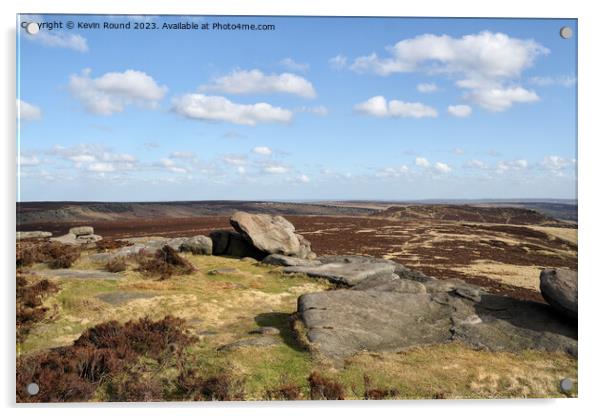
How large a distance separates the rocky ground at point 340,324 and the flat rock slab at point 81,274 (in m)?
0.05

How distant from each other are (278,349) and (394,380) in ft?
9.35

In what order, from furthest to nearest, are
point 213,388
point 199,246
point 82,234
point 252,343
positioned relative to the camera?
1. point 82,234
2. point 199,246
3. point 252,343
4. point 213,388

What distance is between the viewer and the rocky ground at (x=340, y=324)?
31.3ft

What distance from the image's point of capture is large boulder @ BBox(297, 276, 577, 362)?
10.5 metres

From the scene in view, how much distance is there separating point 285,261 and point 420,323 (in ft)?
31.2

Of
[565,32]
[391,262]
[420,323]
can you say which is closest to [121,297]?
[420,323]

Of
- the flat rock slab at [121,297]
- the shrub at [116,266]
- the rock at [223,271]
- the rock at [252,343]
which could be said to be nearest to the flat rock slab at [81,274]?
the shrub at [116,266]

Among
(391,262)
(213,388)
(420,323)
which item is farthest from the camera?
(391,262)

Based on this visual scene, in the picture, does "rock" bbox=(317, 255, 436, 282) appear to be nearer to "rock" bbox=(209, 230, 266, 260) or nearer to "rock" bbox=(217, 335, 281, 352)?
"rock" bbox=(209, 230, 266, 260)

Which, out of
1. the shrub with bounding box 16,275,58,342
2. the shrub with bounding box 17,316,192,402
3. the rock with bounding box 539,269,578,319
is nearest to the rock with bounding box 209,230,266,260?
the shrub with bounding box 16,275,58,342

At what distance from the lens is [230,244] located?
23156 millimetres

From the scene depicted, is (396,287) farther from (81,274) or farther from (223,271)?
(81,274)

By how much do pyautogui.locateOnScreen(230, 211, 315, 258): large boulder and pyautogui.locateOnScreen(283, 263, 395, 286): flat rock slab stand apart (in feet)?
9.21

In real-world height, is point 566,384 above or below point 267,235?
below
